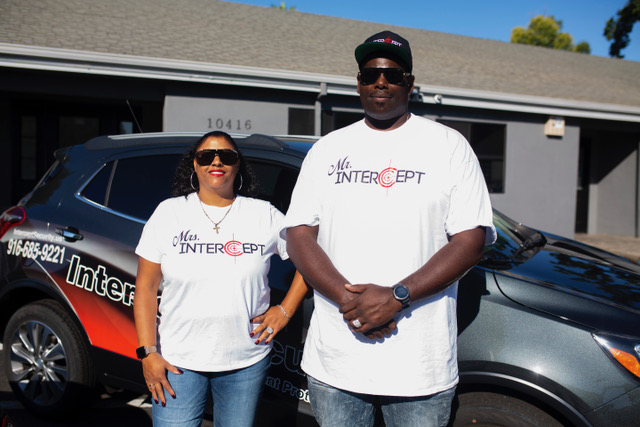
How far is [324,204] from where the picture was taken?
181 cm

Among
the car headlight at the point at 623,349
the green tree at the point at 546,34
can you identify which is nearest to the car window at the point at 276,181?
the car headlight at the point at 623,349

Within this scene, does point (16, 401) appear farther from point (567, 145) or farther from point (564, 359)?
point (567, 145)

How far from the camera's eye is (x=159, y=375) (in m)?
1.94

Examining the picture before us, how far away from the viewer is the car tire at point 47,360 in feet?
9.90

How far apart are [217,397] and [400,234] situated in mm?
997

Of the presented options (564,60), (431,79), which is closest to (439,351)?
(431,79)

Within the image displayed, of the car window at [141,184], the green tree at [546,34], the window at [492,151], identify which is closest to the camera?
the car window at [141,184]

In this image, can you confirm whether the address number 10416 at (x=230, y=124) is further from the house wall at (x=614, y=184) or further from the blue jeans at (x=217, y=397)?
the house wall at (x=614, y=184)

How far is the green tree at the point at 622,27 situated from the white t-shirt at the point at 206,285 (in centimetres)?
2990

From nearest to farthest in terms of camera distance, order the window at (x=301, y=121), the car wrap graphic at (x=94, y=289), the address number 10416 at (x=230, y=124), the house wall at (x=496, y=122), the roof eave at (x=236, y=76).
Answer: the car wrap graphic at (x=94, y=289) < the roof eave at (x=236, y=76) < the house wall at (x=496, y=122) < the address number 10416 at (x=230, y=124) < the window at (x=301, y=121)

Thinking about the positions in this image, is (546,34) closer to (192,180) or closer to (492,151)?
(492,151)

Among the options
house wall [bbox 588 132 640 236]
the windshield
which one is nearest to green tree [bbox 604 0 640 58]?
house wall [bbox 588 132 640 236]

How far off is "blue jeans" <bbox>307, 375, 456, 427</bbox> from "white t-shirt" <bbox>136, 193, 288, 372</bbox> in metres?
0.36

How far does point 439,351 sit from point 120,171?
2.19 m
